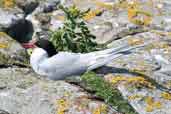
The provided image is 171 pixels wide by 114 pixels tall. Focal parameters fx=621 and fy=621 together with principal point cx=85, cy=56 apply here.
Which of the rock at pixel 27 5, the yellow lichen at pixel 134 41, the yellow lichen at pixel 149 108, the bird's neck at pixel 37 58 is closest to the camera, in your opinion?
the yellow lichen at pixel 149 108

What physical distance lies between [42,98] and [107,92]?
2.69 ft

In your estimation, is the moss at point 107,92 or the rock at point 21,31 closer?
the moss at point 107,92

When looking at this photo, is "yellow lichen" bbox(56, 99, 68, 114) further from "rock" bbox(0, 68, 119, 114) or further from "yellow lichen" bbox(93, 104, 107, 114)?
"yellow lichen" bbox(93, 104, 107, 114)

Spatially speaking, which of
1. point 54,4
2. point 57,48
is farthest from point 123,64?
point 54,4

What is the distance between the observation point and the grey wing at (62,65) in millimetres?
7238

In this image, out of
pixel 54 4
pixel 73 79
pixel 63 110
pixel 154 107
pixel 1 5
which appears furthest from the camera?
pixel 54 4

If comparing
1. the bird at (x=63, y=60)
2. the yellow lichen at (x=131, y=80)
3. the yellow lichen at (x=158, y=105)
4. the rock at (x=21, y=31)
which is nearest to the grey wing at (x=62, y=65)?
the bird at (x=63, y=60)

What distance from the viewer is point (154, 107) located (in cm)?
676

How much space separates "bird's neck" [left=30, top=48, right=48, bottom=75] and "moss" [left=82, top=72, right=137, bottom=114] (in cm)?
53

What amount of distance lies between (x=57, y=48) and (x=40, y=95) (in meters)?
1.81

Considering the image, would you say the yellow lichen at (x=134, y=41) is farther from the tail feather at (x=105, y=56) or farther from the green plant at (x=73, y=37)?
the tail feather at (x=105, y=56)

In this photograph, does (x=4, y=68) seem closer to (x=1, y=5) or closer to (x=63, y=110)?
(x=63, y=110)

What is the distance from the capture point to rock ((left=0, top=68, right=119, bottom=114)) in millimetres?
6324

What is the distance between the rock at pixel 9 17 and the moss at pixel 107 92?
2090mm
